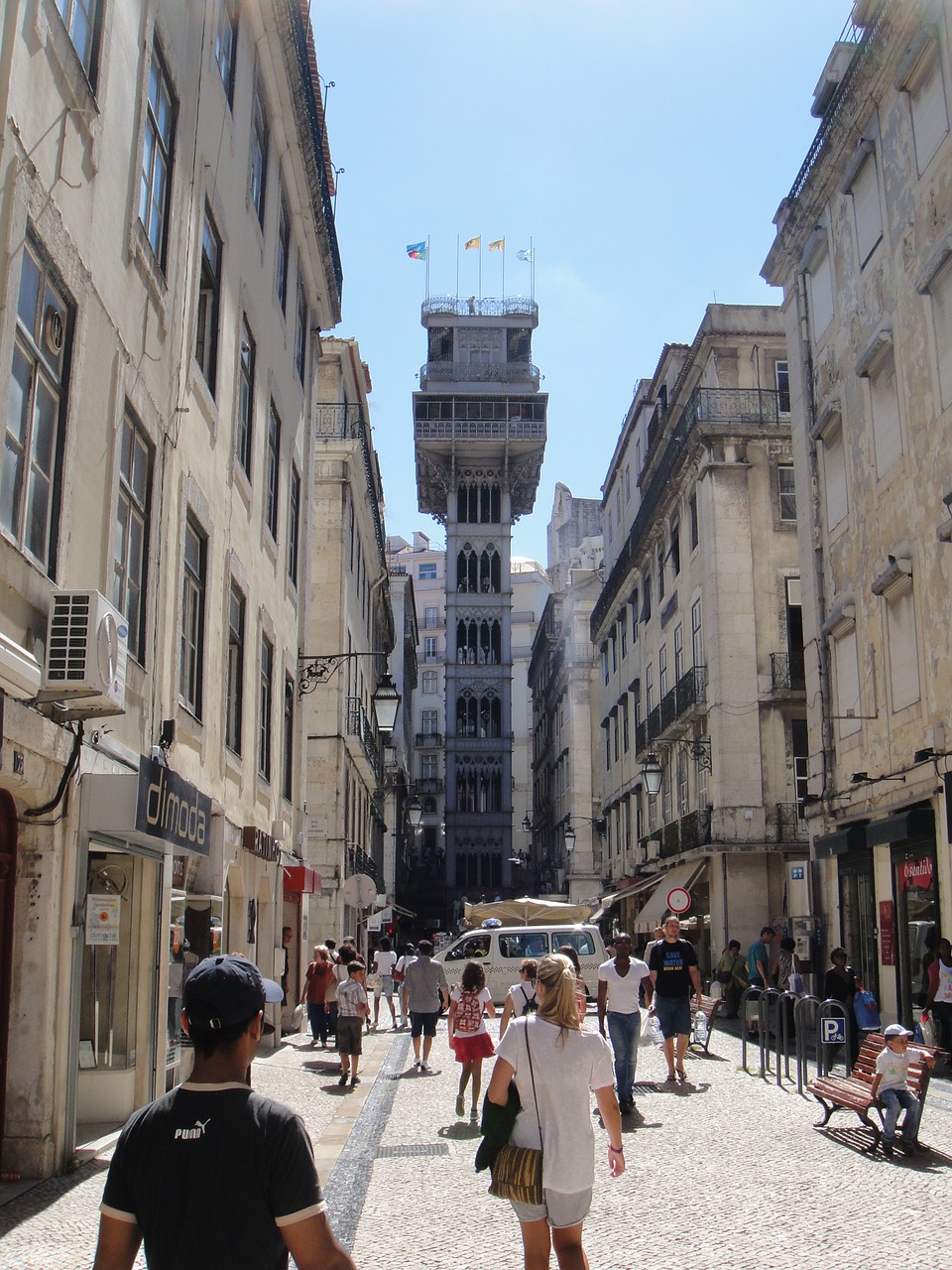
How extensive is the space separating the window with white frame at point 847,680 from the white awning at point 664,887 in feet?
36.7

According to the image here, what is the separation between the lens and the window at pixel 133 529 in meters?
10.8

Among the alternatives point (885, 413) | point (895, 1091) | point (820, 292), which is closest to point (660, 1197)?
point (895, 1091)

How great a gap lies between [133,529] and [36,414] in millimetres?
2852

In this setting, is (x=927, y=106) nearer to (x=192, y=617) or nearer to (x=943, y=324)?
(x=943, y=324)

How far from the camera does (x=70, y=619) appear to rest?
26.5 ft

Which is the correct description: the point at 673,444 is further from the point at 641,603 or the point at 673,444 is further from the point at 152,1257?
the point at 152,1257

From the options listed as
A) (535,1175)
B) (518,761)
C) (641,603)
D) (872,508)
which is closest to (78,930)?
(535,1175)

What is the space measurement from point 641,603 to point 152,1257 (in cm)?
4092

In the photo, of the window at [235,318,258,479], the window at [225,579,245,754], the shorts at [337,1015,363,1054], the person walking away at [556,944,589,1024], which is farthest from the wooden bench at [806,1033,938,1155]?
the window at [235,318,258,479]

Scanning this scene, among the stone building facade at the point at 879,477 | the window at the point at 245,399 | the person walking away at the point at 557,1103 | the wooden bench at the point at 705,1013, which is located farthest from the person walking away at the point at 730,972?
the person walking away at the point at 557,1103

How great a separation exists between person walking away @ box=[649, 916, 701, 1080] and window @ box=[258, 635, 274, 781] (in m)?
6.67

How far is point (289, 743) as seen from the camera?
21609 millimetres

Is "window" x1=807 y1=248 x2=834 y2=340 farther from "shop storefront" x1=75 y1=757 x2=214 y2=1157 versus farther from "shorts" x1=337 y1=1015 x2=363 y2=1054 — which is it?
"shop storefront" x1=75 y1=757 x2=214 y2=1157

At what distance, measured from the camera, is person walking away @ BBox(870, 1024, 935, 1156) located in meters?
9.72
